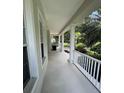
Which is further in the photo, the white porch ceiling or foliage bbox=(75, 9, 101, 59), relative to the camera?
foliage bbox=(75, 9, 101, 59)

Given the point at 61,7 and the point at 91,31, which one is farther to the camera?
the point at 91,31

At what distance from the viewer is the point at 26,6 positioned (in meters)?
2.18

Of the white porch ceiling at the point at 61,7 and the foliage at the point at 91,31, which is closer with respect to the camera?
the white porch ceiling at the point at 61,7

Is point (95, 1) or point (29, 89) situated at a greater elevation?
point (95, 1)

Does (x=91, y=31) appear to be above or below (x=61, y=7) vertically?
below
